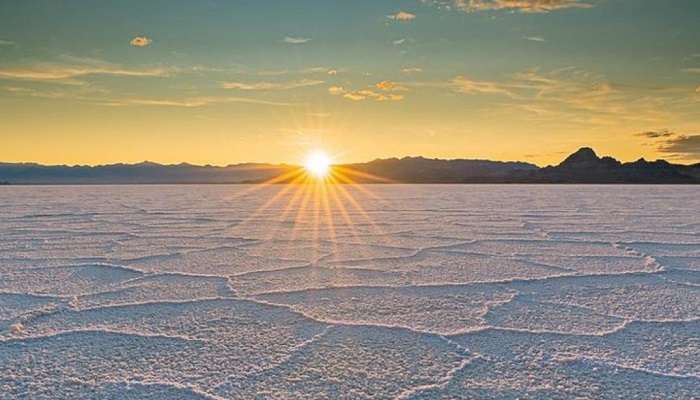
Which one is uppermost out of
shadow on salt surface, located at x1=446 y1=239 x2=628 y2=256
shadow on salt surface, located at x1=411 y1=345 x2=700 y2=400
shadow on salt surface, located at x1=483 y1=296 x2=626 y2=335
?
shadow on salt surface, located at x1=446 y1=239 x2=628 y2=256

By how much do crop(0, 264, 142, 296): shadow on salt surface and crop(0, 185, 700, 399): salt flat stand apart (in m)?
0.02

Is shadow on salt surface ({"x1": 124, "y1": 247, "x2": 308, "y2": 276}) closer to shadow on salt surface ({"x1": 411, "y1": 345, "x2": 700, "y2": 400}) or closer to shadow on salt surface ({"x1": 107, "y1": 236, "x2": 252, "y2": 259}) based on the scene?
shadow on salt surface ({"x1": 107, "y1": 236, "x2": 252, "y2": 259})

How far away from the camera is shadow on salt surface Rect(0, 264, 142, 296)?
2979mm

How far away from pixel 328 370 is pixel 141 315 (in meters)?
1.14

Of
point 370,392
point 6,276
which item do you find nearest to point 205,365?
point 370,392

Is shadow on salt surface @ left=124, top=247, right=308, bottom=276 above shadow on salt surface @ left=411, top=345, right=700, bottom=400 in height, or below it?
above

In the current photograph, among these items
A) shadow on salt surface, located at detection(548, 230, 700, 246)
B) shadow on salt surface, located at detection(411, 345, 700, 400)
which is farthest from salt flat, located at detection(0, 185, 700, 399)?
shadow on salt surface, located at detection(548, 230, 700, 246)

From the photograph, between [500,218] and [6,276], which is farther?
[500,218]

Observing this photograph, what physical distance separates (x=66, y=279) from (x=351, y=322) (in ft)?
6.89

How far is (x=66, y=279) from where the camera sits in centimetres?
327

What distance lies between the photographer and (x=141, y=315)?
7.94ft

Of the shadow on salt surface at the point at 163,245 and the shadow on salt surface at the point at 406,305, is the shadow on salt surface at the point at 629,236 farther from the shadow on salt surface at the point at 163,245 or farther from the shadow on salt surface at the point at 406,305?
the shadow on salt surface at the point at 163,245

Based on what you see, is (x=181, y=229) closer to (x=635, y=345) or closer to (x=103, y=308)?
(x=103, y=308)

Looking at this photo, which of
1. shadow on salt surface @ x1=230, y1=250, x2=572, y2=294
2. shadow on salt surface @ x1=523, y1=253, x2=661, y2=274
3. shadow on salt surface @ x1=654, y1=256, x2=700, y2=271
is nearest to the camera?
shadow on salt surface @ x1=230, y1=250, x2=572, y2=294
